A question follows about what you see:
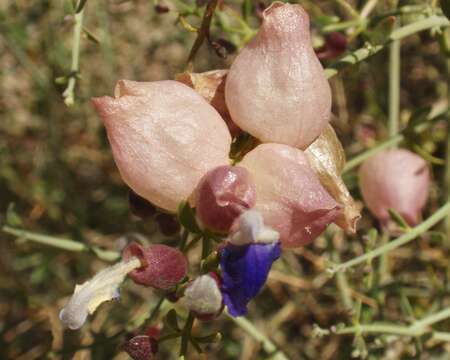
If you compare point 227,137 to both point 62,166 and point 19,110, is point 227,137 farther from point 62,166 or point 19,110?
point 19,110

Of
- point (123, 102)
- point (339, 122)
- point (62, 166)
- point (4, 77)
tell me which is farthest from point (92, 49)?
point (123, 102)

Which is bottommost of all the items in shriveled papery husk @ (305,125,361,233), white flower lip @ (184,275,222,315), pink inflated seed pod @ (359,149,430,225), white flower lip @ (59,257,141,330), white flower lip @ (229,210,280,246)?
pink inflated seed pod @ (359,149,430,225)

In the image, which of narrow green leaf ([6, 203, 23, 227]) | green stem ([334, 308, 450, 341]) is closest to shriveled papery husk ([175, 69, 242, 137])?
green stem ([334, 308, 450, 341])

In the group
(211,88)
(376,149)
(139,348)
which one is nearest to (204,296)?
(139,348)

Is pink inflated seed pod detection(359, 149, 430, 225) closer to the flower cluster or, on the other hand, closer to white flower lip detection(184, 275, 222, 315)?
the flower cluster

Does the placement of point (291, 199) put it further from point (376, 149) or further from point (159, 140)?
point (376, 149)

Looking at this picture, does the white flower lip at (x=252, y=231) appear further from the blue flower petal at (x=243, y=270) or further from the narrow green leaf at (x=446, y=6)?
the narrow green leaf at (x=446, y=6)

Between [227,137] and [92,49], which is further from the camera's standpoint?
[92,49]
